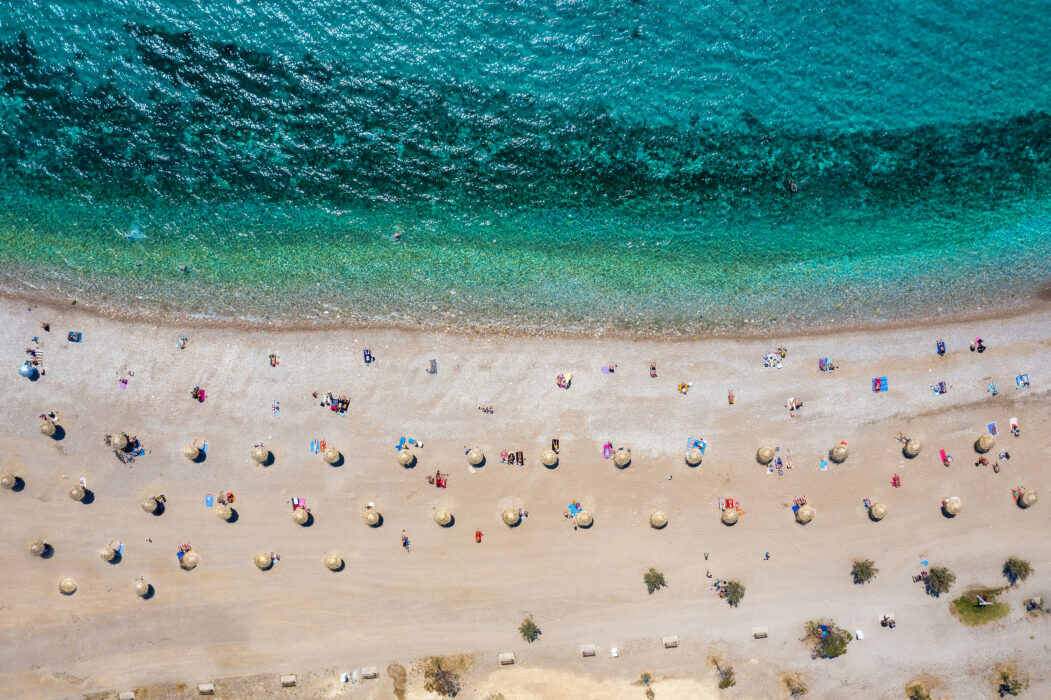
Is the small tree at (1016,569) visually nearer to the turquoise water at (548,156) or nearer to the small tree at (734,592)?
→ the turquoise water at (548,156)

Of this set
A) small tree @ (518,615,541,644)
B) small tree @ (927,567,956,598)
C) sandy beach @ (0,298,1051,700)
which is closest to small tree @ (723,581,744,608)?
sandy beach @ (0,298,1051,700)

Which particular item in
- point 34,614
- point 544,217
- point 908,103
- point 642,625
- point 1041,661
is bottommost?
point 1041,661

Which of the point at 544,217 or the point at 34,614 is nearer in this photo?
the point at 34,614

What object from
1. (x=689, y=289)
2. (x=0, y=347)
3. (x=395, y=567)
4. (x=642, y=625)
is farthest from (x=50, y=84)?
(x=642, y=625)

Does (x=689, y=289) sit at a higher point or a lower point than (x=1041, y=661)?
higher

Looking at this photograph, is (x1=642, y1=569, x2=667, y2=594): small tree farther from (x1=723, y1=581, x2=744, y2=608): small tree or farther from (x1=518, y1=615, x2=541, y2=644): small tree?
(x1=518, y1=615, x2=541, y2=644): small tree

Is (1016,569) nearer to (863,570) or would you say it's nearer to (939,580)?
(939,580)

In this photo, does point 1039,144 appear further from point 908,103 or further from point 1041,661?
point 1041,661

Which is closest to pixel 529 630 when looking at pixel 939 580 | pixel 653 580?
pixel 653 580
